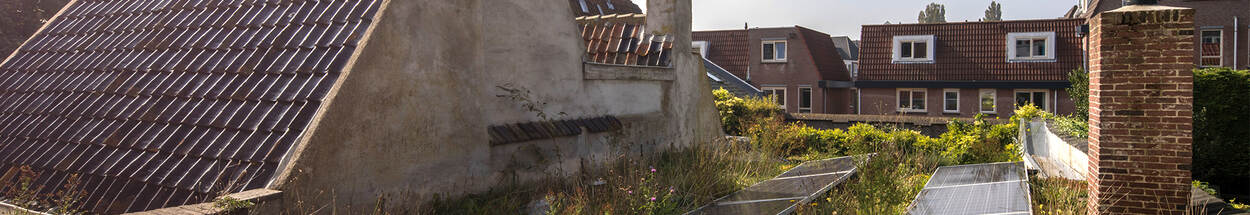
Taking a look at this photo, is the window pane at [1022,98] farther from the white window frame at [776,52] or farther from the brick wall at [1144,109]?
the brick wall at [1144,109]

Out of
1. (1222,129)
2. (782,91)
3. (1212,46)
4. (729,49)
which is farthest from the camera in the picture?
(729,49)

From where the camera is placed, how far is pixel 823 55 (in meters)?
33.2

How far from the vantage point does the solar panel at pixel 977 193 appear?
6535mm

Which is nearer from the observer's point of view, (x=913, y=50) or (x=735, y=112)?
(x=735, y=112)

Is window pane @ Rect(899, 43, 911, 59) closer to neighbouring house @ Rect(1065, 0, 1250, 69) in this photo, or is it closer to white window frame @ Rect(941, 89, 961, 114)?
white window frame @ Rect(941, 89, 961, 114)

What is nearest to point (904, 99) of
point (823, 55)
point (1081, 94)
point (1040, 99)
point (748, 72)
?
point (1040, 99)

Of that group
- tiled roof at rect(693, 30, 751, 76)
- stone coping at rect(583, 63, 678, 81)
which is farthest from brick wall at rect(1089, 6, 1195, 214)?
tiled roof at rect(693, 30, 751, 76)

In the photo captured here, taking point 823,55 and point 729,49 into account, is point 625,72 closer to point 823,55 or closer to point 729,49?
point 729,49

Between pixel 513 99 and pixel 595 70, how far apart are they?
5.06ft

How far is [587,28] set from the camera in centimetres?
1042

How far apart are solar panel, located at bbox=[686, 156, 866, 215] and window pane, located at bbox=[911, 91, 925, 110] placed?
1957cm

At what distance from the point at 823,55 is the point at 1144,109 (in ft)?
91.5

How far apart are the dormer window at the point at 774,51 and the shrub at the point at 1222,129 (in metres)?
22.5

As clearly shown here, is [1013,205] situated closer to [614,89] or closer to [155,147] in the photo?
[614,89]
